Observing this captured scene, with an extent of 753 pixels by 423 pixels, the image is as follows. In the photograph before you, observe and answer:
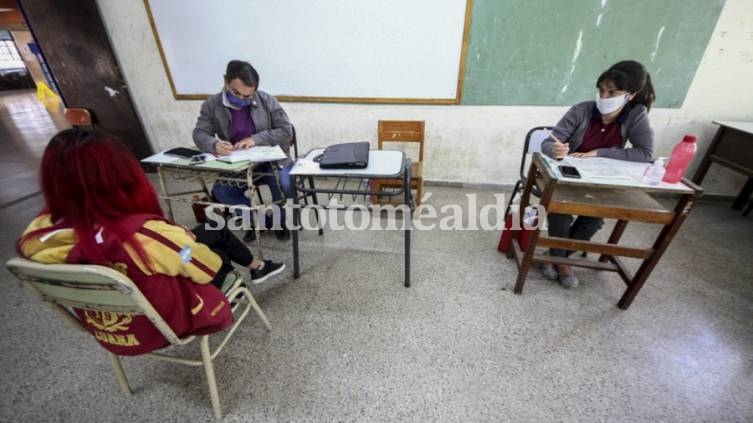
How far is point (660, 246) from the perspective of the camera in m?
1.40

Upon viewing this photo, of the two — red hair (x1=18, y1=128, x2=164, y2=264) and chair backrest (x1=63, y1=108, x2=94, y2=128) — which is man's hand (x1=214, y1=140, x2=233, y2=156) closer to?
red hair (x1=18, y1=128, x2=164, y2=264)

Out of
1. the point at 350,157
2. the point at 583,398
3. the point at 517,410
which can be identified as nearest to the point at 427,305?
the point at 517,410

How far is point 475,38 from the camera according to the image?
236 cm

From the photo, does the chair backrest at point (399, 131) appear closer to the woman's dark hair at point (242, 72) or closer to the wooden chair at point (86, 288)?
the woman's dark hair at point (242, 72)

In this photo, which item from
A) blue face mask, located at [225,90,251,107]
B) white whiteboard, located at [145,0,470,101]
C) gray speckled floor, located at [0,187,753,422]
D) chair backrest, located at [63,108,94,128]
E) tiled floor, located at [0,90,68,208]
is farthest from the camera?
tiled floor, located at [0,90,68,208]

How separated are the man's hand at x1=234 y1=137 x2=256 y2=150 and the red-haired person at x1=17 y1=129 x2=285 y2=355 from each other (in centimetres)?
106


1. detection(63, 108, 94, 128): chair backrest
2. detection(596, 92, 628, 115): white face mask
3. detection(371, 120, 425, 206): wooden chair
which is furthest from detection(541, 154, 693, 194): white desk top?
detection(63, 108, 94, 128): chair backrest

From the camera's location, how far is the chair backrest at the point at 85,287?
68 centimetres

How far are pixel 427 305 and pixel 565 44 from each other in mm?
2243

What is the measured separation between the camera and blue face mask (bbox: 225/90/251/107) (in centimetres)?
183

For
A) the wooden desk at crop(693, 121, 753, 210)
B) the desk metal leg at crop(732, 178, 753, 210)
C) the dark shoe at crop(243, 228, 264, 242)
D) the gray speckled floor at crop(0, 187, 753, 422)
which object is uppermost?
the wooden desk at crop(693, 121, 753, 210)

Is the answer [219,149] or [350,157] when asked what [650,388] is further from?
[219,149]

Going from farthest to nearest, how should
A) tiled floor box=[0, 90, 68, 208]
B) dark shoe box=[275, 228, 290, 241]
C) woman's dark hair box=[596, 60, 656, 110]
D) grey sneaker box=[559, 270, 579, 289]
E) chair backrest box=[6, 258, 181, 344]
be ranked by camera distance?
tiled floor box=[0, 90, 68, 208] → dark shoe box=[275, 228, 290, 241] → grey sneaker box=[559, 270, 579, 289] → woman's dark hair box=[596, 60, 656, 110] → chair backrest box=[6, 258, 181, 344]

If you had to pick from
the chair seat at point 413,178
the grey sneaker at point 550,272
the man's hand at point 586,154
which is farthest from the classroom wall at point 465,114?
the grey sneaker at point 550,272
